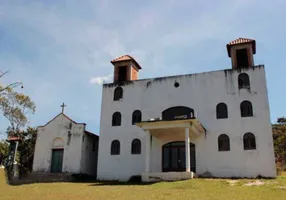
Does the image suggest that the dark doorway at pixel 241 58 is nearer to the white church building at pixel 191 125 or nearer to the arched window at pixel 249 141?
the white church building at pixel 191 125

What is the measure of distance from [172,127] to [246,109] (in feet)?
19.3

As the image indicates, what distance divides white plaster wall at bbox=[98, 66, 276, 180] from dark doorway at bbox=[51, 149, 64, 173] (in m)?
3.58

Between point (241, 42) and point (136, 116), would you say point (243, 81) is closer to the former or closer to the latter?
point (241, 42)

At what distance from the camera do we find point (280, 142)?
3247 centimetres

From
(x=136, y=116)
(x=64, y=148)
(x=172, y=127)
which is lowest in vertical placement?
(x=64, y=148)

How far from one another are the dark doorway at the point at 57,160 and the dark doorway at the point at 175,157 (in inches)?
351

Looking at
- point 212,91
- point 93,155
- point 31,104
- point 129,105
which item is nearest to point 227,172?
point 212,91

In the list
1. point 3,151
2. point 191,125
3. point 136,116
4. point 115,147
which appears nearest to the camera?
point 191,125

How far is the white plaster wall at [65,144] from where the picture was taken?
25.3m

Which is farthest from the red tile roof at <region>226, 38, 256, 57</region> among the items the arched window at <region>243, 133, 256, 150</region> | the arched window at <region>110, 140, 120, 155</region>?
the arched window at <region>110, 140, 120, 155</region>

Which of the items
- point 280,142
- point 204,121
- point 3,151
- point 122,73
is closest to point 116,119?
point 122,73

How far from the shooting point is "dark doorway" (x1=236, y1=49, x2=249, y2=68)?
76.4 feet

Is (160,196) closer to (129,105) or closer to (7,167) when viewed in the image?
(129,105)

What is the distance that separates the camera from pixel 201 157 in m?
22.0
